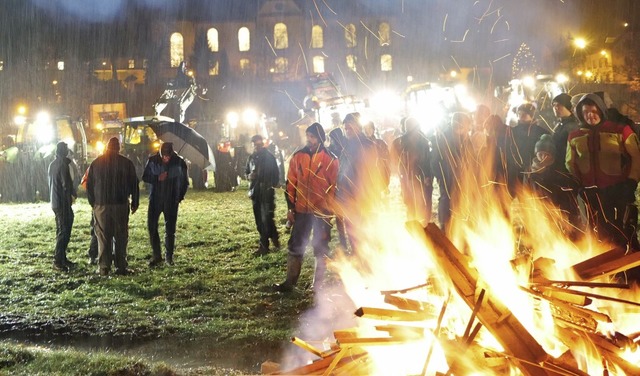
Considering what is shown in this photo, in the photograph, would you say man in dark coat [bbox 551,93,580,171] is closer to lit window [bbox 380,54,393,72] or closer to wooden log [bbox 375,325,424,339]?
wooden log [bbox 375,325,424,339]

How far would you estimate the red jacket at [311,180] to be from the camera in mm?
7723

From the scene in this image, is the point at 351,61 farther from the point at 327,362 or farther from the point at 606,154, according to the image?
the point at 327,362

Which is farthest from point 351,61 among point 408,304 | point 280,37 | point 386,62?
point 408,304

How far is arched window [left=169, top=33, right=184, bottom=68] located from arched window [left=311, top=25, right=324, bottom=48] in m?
15.4

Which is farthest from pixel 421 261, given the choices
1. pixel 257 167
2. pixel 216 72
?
pixel 216 72

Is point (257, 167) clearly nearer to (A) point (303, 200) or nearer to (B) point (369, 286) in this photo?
(A) point (303, 200)

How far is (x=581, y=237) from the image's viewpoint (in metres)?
8.03

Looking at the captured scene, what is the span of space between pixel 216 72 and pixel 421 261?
232ft

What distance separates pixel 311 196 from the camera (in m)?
7.73

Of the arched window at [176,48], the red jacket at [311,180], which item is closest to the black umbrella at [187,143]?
the red jacket at [311,180]

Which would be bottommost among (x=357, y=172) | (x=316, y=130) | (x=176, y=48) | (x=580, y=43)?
(x=357, y=172)

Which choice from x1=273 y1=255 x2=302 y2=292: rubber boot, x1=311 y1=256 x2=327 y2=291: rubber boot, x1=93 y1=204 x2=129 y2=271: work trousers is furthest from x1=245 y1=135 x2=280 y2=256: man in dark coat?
x1=311 y1=256 x2=327 y2=291: rubber boot

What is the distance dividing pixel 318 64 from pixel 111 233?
64.6 m

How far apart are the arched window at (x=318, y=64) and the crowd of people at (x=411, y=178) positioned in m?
62.0
